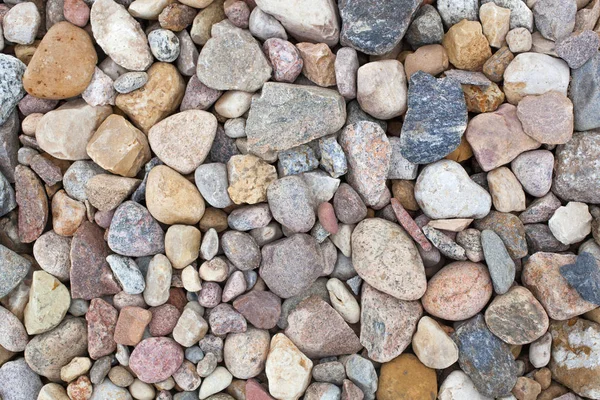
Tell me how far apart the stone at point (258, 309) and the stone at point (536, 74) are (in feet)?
3.77

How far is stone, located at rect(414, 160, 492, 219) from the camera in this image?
1773 millimetres

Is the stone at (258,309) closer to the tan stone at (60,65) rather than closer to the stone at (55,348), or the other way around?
the stone at (55,348)

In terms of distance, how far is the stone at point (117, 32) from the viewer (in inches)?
70.9

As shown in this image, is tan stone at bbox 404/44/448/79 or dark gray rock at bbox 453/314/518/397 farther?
tan stone at bbox 404/44/448/79

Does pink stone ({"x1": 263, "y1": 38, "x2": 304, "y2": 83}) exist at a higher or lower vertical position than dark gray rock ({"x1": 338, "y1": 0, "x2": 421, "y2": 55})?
lower

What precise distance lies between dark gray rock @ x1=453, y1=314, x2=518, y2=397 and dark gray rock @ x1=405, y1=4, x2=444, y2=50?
0.99 metres

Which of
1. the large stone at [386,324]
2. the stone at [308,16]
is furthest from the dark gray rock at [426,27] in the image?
the large stone at [386,324]

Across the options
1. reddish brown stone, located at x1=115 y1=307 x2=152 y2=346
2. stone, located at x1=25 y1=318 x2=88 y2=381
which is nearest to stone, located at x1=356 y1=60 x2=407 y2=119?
reddish brown stone, located at x1=115 y1=307 x2=152 y2=346

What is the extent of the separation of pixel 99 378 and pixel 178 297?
0.38 meters

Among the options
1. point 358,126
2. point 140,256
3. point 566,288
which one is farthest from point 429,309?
point 140,256

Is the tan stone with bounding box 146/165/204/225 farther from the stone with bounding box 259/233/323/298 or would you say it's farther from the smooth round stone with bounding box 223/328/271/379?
the smooth round stone with bounding box 223/328/271/379

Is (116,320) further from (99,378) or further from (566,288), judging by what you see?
(566,288)

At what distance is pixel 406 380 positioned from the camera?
1.78 meters

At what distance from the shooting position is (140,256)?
1.86m
